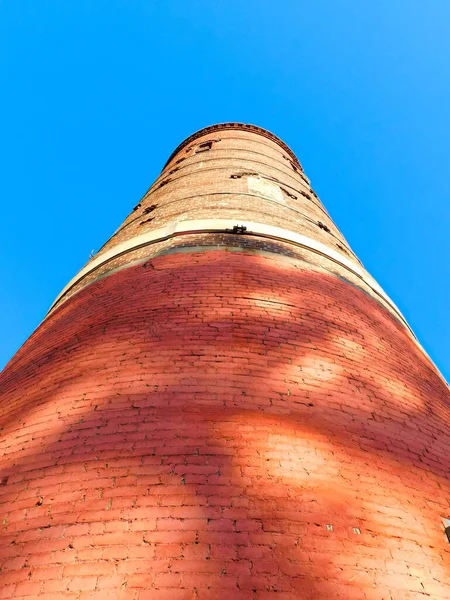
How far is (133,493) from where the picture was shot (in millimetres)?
2377

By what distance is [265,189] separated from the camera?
8.14 m

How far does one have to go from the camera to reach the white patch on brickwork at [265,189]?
7.83m

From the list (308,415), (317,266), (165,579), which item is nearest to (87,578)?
(165,579)

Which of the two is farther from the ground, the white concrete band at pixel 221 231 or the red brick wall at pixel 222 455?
the white concrete band at pixel 221 231

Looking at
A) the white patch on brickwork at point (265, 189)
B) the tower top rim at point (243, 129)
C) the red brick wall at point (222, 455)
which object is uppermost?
the tower top rim at point (243, 129)

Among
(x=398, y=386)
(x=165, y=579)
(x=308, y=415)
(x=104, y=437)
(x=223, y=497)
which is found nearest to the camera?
(x=165, y=579)

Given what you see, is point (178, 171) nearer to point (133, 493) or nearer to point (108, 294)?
point (108, 294)

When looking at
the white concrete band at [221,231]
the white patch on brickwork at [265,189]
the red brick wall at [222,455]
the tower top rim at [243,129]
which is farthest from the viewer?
the tower top rim at [243,129]

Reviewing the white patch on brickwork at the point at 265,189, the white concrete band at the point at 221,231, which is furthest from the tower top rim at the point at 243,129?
the white concrete band at the point at 221,231

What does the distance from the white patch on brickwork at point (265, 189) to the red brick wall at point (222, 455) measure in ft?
11.6

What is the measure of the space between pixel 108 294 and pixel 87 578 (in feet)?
11.1

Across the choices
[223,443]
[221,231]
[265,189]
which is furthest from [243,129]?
[223,443]

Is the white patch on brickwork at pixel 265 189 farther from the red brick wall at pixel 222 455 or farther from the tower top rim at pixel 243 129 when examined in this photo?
the tower top rim at pixel 243 129

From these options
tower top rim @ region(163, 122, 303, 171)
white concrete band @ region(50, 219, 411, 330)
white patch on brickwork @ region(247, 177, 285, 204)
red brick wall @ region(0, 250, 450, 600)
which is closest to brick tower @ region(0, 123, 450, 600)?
red brick wall @ region(0, 250, 450, 600)
